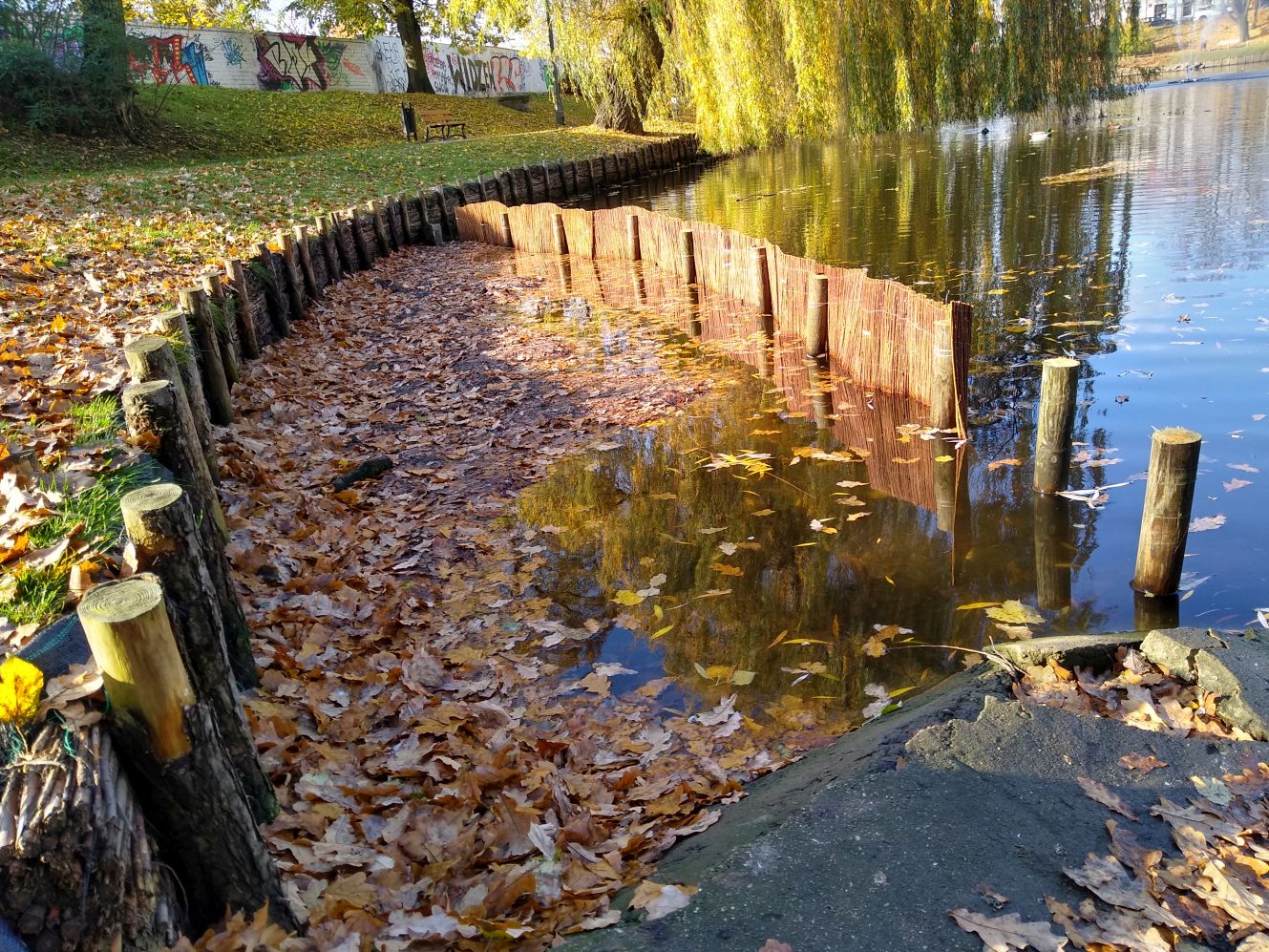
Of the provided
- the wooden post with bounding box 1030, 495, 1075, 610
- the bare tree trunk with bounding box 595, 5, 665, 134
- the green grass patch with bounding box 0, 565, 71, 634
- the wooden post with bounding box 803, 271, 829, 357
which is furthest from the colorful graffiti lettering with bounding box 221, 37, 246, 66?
the green grass patch with bounding box 0, 565, 71, 634

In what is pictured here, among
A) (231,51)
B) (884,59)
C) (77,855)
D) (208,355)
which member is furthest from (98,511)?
(231,51)

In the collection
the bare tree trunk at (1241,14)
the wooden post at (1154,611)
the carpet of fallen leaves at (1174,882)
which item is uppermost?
the bare tree trunk at (1241,14)

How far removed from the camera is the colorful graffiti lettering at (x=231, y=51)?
35875mm

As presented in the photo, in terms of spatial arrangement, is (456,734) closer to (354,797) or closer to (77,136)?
(354,797)

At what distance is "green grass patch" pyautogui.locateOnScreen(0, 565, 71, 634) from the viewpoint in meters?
3.29

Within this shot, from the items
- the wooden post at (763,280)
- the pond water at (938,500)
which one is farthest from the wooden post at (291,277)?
the pond water at (938,500)

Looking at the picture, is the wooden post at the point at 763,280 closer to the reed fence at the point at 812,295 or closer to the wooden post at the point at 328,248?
the reed fence at the point at 812,295

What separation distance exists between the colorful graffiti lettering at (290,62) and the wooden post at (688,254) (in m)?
30.7

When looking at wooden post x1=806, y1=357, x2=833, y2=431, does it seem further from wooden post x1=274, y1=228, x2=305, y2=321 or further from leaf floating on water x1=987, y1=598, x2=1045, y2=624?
wooden post x1=274, y1=228, x2=305, y2=321

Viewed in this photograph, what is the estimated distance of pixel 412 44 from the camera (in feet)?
132

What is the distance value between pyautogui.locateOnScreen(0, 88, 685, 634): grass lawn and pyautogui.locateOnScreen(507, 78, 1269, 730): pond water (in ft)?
10.00

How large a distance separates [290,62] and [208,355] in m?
36.6

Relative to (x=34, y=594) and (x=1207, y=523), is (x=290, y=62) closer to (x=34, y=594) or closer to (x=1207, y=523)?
(x=1207, y=523)

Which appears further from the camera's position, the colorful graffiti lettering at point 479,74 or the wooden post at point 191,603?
the colorful graffiti lettering at point 479,74
